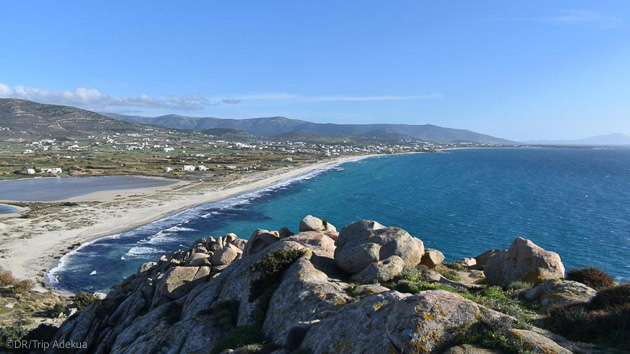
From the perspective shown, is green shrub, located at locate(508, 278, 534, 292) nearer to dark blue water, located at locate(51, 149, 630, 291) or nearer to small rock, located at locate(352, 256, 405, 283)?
small rock, located at locate(352, 256, 405, 283)

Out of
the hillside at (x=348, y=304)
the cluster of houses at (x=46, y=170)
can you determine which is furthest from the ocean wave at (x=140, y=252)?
the cluster of houses at (x=46, y=170)

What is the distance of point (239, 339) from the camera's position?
47.6 ft

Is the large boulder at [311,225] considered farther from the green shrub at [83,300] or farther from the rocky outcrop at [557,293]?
the green shrub at [83,300]

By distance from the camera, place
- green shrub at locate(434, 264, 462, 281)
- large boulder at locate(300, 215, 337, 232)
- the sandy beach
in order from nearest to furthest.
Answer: green shrub at locate(434, 264, 462, 281) < large boulder at locate(300, 215, 337, 232) < the sandy beach

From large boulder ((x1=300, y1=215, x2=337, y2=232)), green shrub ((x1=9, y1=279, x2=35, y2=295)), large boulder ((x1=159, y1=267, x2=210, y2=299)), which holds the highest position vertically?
large boulder ((x1=300, y1=215, x2=337, y2=232))

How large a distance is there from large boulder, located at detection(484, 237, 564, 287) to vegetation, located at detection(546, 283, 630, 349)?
24.4 ft

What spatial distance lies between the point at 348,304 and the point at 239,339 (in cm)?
489

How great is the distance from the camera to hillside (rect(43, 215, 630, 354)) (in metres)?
9.22

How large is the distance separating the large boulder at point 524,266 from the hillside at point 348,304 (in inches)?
2.4

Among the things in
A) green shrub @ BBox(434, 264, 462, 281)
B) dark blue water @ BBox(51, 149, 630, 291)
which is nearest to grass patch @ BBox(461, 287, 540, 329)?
green shrub @ BBox(434, 264, 462, 281)

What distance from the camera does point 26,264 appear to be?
169 ft

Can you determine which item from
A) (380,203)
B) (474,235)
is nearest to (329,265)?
(474,235)

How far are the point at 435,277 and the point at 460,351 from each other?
1210 centimetres

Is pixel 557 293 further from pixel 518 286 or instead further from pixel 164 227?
pixel 164 227
